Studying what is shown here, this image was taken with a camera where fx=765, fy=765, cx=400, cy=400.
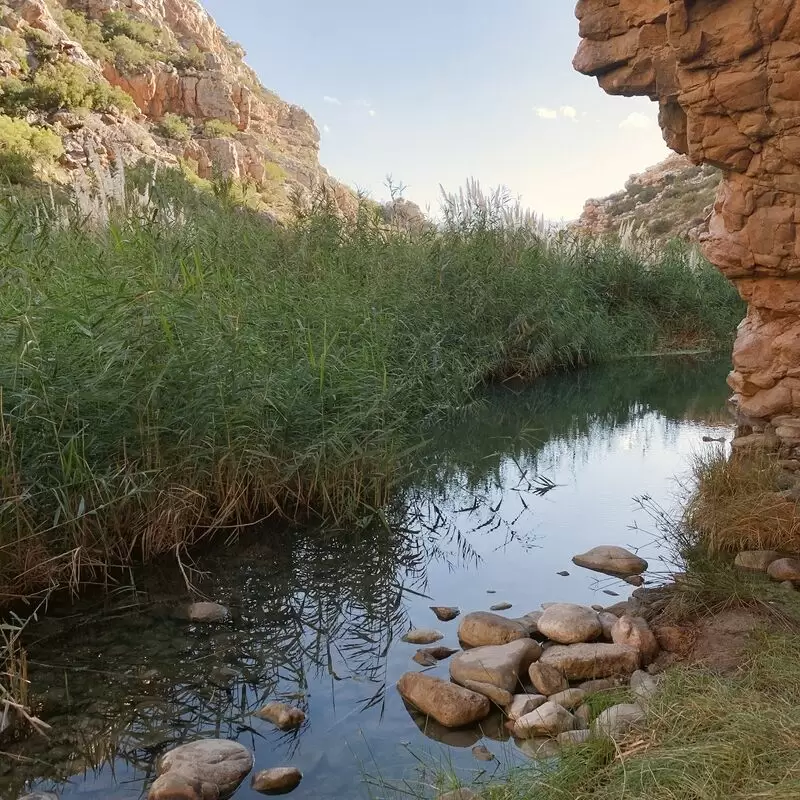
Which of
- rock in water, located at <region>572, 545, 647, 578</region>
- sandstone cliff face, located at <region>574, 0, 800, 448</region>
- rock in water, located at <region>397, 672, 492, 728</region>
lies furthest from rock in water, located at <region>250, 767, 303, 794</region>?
sandstone cliff face, located at <region>574, 0, 800, 448</region>

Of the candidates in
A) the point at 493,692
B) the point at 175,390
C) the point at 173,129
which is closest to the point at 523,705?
the point at 493,692

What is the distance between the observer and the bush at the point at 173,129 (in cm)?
3575

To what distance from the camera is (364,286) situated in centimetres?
702

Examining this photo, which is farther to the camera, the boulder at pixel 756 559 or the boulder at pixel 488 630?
the boulder at pixel 756 559

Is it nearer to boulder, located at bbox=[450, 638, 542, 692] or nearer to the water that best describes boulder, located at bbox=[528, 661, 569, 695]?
boulder, located at bbox=[450, 638, 542, 692]

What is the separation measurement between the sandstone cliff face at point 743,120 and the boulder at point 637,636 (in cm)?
249

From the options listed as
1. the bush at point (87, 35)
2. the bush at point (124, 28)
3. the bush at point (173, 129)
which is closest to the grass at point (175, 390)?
the bush at point (173, 129)

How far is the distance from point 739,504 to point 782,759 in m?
2.34

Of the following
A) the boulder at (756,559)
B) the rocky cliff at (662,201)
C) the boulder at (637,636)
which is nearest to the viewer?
the boulder at (637,636)

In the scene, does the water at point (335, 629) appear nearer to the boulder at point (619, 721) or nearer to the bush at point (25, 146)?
the boulder at point (619, 721)

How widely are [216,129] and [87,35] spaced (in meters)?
6.91

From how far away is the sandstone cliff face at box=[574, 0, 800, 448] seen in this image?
411 cm

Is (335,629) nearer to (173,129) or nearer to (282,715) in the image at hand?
(282,715)

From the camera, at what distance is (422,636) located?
3.18 metres
